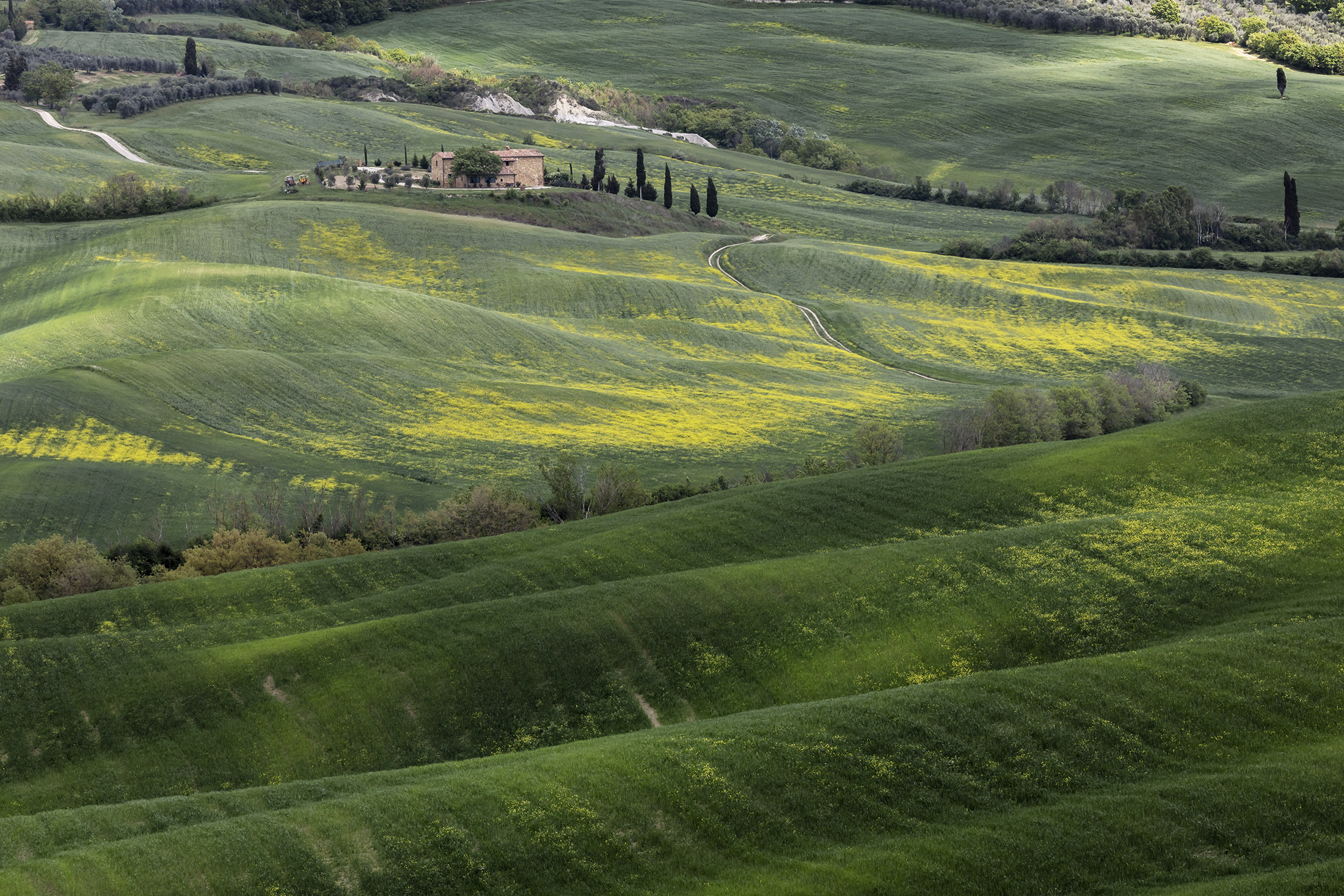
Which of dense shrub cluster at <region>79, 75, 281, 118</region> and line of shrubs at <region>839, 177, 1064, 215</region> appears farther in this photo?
dense shrub cluster at <region>79, 75, 281, 118</region>

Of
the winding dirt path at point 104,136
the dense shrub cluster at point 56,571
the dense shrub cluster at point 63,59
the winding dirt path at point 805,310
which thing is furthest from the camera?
the dense shrub cluster at point 63,59

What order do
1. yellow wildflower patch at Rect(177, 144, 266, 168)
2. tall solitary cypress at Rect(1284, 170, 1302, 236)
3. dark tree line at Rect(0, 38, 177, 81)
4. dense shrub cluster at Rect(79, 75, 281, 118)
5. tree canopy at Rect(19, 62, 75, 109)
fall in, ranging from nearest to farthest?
1. tall solitary cypress at Rect(1284, 170, 1302, 236)
2. yellow wildflower patch at Rect(177, 144, 266, 168)
3. tree canopy at Rect(19, 62, 75, 109)
4. dense shrub cluster at Rect(79, 75, 281, 118)
5. dark tree line at Rect(0, 38, 177, 81)

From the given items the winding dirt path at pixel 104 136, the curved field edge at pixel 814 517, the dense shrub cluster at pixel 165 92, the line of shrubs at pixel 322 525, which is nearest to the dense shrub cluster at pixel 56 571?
the line of shrubs at pixel 322 525

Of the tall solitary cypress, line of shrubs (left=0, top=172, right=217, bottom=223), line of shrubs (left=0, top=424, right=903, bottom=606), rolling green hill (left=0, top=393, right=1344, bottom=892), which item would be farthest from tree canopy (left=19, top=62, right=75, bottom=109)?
the tall solitary cypress

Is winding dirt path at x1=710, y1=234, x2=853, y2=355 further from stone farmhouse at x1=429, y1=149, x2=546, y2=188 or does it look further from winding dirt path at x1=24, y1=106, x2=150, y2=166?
winding dirt path at x1=24, y1=106, x2=150, y2=166

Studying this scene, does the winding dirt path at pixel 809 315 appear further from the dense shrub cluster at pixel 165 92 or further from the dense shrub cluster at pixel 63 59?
the dense shrub cluster at pixel 63 59

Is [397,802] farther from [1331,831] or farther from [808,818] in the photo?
[1331,831]

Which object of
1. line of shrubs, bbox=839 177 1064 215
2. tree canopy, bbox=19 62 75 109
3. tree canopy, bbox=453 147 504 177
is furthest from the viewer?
tree canopy, bbox=19 62 75 109
